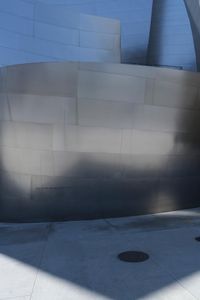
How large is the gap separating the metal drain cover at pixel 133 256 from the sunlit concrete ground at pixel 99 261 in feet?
0.34

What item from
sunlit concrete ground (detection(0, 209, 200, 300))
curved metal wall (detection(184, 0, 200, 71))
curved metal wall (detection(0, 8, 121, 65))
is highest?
curved metal wall (detection(184, 0, 200, 71))

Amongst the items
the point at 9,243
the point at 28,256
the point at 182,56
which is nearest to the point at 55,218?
the point at 9,243

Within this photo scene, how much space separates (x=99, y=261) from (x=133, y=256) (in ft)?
1.88

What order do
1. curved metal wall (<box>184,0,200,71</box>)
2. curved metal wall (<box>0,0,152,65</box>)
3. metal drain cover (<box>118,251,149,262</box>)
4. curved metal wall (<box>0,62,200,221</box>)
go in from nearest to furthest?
metal drain cover (<box>118,251,149,262</box>) → curved metal wall (<box>0,62,200,221</box>) → curved metal wall (<box>0,0,152,65</box>) → curved metal wall (<box>184,0,200,71</box>)

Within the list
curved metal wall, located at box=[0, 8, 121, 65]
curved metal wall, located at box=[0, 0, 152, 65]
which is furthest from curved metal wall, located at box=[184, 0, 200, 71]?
curved metal wall, located at box=[0, 8, 121, 65]

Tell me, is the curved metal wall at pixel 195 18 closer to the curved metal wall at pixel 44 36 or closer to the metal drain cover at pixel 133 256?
the curved metal wall at pixel 44 36

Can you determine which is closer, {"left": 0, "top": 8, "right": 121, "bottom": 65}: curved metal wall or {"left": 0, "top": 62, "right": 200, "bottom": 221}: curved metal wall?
{"left": 0, "top": 62, "right": 200, "bottom": 221}: curved metal wall

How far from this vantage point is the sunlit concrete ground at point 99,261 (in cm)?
421

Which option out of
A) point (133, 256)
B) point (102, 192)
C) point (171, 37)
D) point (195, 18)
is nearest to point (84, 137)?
point (102, 192)

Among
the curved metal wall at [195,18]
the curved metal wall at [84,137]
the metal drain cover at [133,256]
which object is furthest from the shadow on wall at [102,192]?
the curved metal wall at [195,18]

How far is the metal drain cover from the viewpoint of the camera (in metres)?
5.26

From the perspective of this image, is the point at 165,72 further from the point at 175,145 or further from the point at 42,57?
the point at 42,57

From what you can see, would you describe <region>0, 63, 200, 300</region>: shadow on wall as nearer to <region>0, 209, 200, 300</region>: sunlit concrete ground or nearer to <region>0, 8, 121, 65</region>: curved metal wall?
<region>0, 209, 200, 300</region>: sunlit concrete ground

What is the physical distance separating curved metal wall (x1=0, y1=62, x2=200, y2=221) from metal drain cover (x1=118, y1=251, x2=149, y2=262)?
2.48 m
